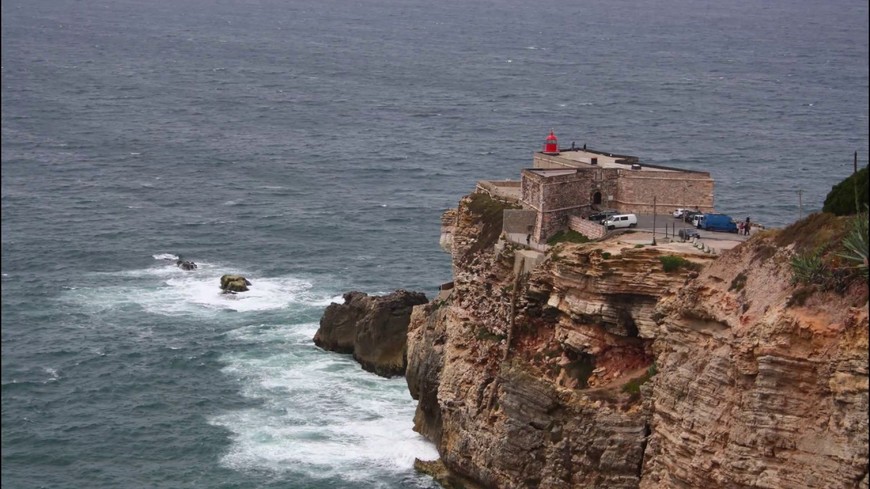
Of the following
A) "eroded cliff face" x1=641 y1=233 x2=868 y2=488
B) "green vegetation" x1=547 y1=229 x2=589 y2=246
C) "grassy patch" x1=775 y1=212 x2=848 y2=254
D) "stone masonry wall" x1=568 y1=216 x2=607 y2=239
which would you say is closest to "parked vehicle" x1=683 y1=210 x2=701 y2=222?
"stone masonry wall" x1=568 y1=216 x2=607 y2=239

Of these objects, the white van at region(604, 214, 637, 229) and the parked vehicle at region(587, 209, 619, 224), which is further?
the parked vehicle at region(587, 209, 619, 224)

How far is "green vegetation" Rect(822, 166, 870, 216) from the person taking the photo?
61.4 meters

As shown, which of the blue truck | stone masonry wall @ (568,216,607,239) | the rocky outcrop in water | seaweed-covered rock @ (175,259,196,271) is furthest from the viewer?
seaweed-covered rock @ (175,259,196,271)

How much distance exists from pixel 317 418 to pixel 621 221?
22.1 metres

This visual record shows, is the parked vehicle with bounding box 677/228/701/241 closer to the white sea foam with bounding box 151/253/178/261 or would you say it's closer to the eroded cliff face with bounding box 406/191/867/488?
the eroded cliff face with bounding box 406/191/867/488

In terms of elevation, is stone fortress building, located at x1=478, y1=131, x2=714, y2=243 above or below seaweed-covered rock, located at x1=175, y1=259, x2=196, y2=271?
above

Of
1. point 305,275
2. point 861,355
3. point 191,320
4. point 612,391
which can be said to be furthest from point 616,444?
point 305,275

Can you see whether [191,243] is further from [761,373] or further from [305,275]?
[761,373]

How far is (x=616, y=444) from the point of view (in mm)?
68625

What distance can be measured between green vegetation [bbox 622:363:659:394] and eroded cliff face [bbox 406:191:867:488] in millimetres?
99

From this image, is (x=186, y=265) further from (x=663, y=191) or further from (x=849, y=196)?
(x=849, y=196)

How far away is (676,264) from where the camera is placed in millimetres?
67812

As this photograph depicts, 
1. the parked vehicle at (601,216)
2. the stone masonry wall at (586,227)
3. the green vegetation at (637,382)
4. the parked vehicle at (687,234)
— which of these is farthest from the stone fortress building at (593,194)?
the green vegetation at (637,382)

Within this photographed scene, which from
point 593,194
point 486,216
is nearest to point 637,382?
point 593,194
